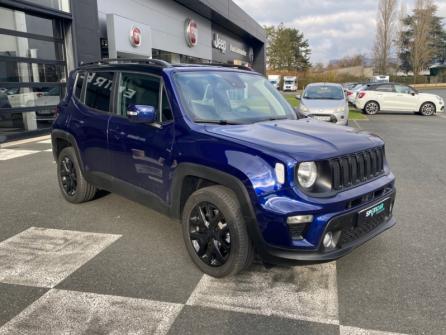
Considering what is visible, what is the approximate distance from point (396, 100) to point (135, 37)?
41.5 ft

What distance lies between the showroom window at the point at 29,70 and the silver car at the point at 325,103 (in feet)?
26.1

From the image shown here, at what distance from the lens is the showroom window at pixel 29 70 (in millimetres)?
11266

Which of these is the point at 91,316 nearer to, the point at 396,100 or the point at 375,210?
the point at 375,210

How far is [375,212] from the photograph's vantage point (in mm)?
3428

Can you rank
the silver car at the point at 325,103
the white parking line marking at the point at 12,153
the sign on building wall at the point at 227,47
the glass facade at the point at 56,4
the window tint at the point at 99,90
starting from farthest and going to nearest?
the sign on building wall at the point at 227,47
the glass facade at the point at 56,4
the silver car at the point at 325,103
the white parking line marking at the point at 12,153
the window tint at the point at 99,90

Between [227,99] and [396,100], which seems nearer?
[227,99]

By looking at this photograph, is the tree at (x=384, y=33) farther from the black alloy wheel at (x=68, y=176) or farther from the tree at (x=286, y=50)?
the black alloy wheel at (x=68, y=176)

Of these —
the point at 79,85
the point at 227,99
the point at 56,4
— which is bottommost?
the point at 227,99

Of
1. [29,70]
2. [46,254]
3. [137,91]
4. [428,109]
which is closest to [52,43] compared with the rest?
[29,70]

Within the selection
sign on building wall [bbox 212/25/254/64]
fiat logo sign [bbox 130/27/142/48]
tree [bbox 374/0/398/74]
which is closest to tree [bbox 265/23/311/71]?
tree [bbox 374/0/398/74]

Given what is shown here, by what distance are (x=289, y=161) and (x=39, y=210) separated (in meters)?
3.71

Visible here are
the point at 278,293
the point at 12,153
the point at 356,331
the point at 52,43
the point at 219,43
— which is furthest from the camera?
the point at 219,43

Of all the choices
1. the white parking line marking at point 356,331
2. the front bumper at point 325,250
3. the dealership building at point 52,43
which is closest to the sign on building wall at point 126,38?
the dealership building at point 52,43

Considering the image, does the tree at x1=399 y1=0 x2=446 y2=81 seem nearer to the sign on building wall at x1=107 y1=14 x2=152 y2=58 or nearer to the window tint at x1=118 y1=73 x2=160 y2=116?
the sign on building wall at x1=107 y1=14 x2=152 y2=58
